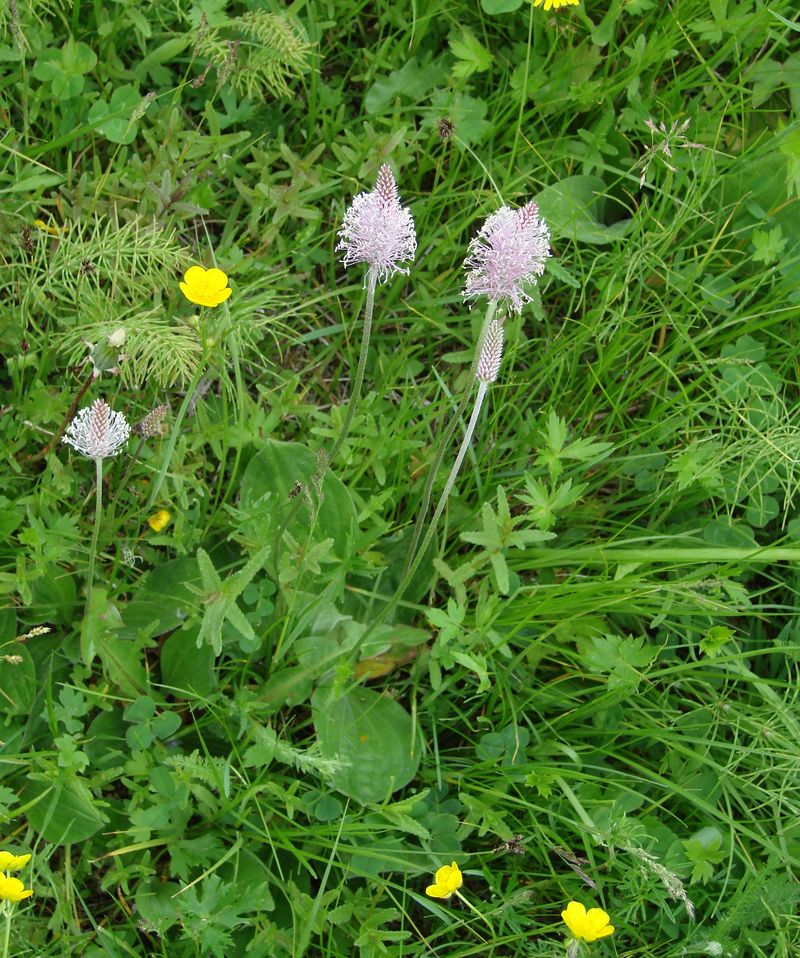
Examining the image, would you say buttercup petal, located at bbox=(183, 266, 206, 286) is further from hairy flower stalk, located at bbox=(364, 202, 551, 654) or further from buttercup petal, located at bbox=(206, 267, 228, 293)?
hairy flower stalk, located at bbox=(364, 202, 551, 654)

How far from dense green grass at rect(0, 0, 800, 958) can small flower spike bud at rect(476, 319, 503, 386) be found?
539 mm

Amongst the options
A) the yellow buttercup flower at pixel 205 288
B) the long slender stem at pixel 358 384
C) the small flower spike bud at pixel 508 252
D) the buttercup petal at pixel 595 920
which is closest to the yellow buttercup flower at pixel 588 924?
the buttercup petal at pixel 595 920

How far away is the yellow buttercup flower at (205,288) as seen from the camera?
199 centimetres

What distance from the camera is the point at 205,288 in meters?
2.02

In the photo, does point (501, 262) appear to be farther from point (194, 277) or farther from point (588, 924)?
point (588, 924)

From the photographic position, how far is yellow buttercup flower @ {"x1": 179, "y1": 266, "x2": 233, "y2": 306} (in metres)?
1.99

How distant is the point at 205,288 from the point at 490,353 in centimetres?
71

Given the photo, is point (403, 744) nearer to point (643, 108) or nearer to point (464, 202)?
point (464, 202)

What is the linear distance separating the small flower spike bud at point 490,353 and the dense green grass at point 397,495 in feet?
Result: 1.77

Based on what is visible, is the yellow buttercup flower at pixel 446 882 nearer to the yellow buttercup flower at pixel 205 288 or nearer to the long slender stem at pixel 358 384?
the long slender stem at pixel 358 384

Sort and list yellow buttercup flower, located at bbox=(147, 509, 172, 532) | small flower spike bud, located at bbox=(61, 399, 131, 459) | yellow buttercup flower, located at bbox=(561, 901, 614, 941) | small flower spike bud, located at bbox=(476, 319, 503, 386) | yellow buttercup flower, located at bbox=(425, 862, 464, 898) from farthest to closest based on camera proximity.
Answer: yellow buttercup flower, located at bbox=(147, 509, 172, 532), yellow buttercup flower, located at bbox=(425, 862, 464, 898), yellow buttercup flower, located at bbox=(561, 901, 614, 941), small flower spike bud, located at bbox=(61, 399, 131, 459), small flower spike bud, located at bbox=(476, 319, 503, 386)

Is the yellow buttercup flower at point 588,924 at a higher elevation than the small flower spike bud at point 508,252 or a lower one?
lower

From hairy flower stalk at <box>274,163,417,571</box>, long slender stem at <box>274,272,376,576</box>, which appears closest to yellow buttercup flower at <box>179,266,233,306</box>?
long slender stem at <box>274,272,376,576</box>

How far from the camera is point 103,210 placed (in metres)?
2.45
